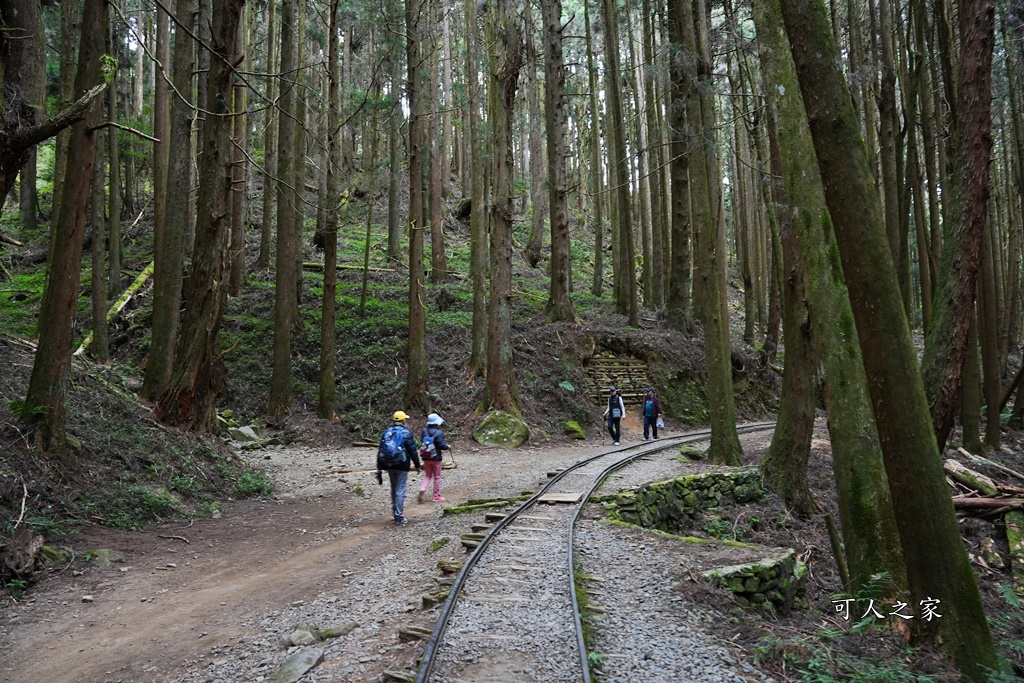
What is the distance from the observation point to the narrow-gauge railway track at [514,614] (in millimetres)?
4402

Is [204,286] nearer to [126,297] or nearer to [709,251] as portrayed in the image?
[709,251]

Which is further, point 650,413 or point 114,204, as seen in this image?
point 650,413

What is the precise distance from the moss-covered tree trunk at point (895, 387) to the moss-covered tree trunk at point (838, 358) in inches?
54.3

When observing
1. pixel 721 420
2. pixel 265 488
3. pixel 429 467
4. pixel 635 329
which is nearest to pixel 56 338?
pixel 265 488

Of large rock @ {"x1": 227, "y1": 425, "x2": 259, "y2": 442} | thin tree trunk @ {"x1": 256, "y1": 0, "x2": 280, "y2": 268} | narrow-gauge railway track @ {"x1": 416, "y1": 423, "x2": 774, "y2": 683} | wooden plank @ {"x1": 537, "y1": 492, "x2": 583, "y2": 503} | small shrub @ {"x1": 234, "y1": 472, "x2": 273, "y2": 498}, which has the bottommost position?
narrow-gauge railway track @ {"x1": 416, "y1": 423, "x2": 774, "y2": 683}

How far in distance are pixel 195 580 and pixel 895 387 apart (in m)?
6.85

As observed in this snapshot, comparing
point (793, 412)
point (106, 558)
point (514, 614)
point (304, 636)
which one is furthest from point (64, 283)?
point (793, 412)

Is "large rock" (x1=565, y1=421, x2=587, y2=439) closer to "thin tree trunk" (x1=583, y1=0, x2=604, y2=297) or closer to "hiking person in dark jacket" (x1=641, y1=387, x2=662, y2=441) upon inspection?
"hiking person in dark jacket" (x1=641, y1=387, x2=662, y2=441)

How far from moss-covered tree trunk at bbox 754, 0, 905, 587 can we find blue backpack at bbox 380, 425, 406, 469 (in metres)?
5.56

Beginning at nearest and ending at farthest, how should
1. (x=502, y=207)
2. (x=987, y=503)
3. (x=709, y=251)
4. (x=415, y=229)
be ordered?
(x=987, y=503), (x=709, y=251), (x=502, y=207), (x=415, y=229)

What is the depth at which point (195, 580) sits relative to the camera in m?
6.87

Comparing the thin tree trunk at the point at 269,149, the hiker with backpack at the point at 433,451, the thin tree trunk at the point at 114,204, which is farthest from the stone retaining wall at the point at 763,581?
the thin tree trunk at the point at 269,149

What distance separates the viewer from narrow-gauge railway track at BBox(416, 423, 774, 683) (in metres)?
4.40

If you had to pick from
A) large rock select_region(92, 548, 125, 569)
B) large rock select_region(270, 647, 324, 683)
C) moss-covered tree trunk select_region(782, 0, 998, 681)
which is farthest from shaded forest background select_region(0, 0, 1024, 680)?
large rock select_region(270, 647, 324, 683)
